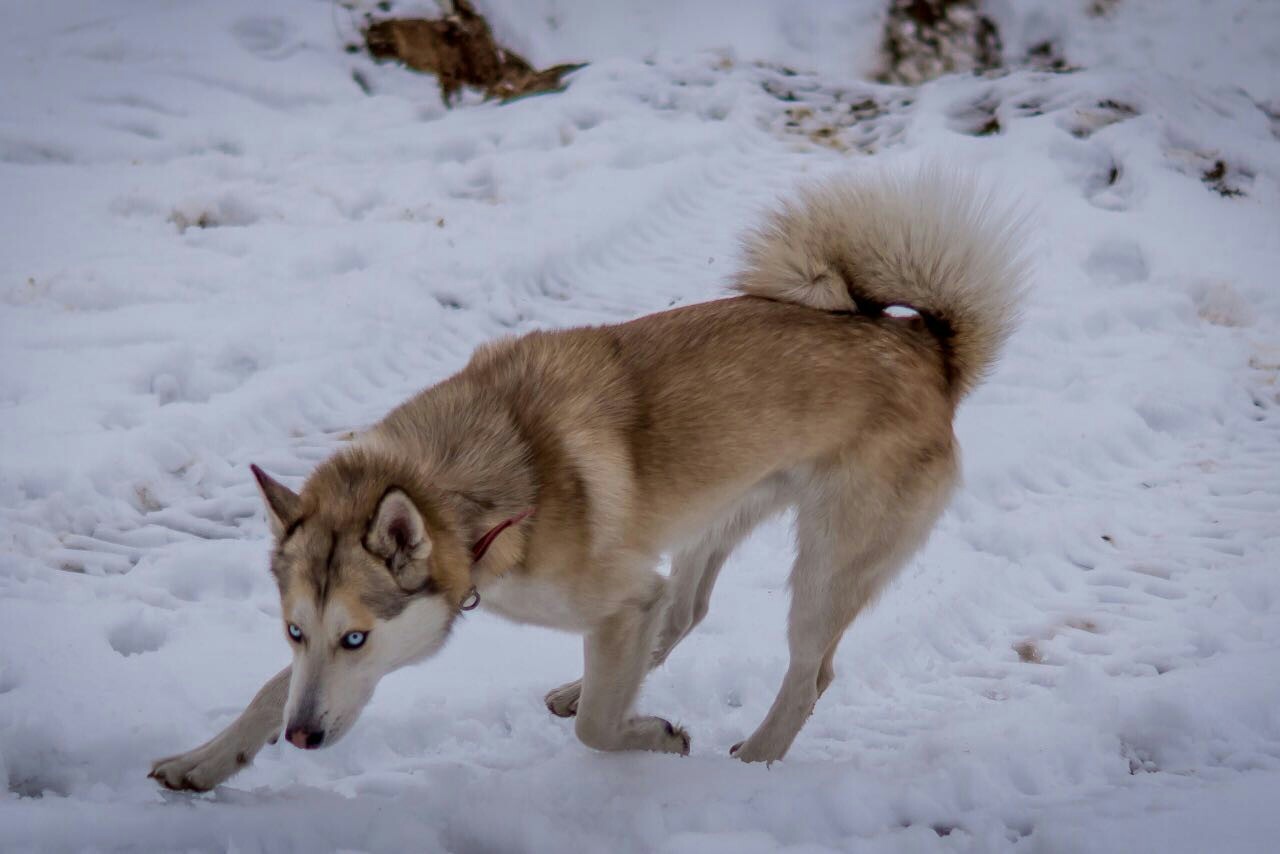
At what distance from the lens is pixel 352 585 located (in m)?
2.36

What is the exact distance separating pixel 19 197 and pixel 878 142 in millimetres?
6101

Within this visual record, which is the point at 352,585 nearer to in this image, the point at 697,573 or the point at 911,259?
the point at 697,573

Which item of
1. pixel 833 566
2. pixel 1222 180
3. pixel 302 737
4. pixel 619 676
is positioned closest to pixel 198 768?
pixel 302 737

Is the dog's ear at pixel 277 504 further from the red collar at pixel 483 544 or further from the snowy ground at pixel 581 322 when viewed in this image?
the snowy ground at pixel 581 322

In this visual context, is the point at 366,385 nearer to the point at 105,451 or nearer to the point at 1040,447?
the point at 105,451

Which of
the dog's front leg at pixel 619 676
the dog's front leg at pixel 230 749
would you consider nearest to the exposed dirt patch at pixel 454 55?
the dog's front leg at pixel 619 676

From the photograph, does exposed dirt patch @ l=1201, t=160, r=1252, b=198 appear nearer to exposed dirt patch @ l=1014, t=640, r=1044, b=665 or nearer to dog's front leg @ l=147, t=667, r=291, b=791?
exposed dirt patch @ l=1014, t=640, r=1044, b=665

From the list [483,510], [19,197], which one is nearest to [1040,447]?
[483,510]

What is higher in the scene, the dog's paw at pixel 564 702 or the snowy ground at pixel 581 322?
the snowy ground at pixel 581 322

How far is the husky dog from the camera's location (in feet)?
8.00

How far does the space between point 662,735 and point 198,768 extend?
50.6 inches

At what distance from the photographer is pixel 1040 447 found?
187 inches

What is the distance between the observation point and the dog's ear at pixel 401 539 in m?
2.31

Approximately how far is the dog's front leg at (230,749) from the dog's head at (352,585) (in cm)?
29
